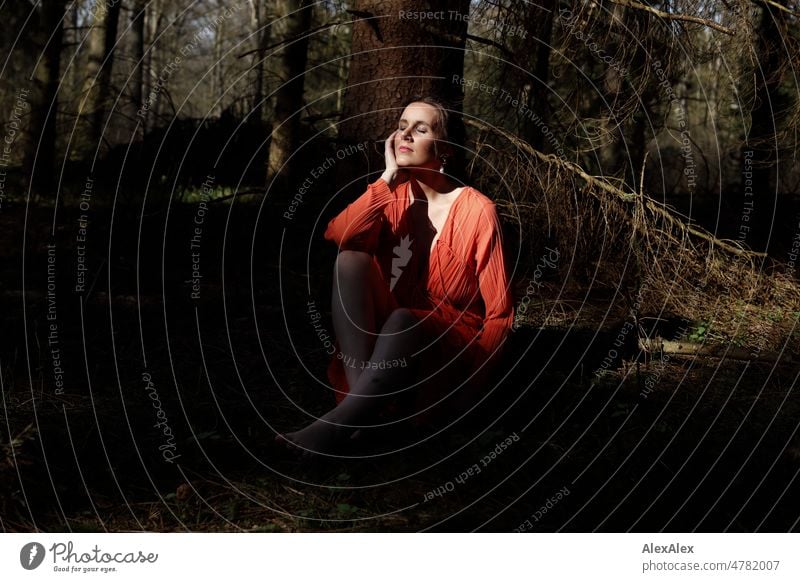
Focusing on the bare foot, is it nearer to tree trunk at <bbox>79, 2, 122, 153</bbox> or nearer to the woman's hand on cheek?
the woman's hand on cheek

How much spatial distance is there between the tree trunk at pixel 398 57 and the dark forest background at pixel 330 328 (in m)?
0.01

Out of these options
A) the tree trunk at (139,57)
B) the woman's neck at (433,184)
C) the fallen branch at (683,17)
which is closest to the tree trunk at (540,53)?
the fallen branch at (683,17)

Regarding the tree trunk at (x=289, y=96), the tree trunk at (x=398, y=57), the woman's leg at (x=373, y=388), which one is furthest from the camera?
the tree trunk at (x=289, y=96)

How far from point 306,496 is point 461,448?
61 centimetres

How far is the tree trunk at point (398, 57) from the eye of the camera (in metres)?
3.95

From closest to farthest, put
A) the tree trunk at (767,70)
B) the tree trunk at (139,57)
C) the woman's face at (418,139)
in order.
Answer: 1. the woman's face at (418,139)
2. the tree trunk at (767,70)
3. the tree trunk at (139,57)

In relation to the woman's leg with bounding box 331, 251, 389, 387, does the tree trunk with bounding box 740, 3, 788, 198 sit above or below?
above

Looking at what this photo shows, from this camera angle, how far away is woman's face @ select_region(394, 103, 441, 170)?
10.4 feet

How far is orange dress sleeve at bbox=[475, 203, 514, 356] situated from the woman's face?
0.29 meters

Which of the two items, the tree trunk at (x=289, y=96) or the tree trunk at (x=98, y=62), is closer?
the tree trunk at (x=289, y=96)

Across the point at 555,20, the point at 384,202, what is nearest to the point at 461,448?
the point at 384,202

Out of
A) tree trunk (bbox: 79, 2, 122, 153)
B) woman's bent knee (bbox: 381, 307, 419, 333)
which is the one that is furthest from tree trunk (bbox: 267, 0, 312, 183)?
woman's bent knee (bbox: 381, 307, 419, 333)

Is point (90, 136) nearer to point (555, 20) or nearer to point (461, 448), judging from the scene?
point (555, 20)

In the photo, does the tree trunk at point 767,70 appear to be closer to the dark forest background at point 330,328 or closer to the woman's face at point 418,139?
the dark forest background at point 330,328
